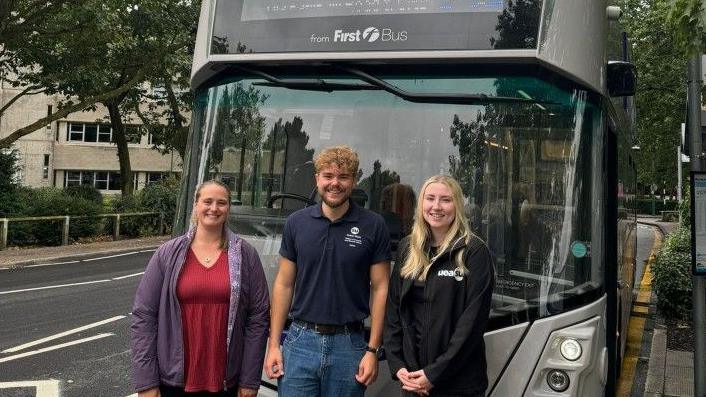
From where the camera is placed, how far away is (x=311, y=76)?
3713 millimetres

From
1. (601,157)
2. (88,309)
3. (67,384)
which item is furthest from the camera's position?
(88,309)

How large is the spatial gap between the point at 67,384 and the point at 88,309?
414 centimetres

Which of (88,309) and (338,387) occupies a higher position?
(338,387)

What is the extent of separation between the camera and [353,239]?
2941 mm

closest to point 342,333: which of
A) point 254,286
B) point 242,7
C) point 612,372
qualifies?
point 254,286

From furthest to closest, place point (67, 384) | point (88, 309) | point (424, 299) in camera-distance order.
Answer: point (88, 309) → point (67, 384) → point (424, 299)

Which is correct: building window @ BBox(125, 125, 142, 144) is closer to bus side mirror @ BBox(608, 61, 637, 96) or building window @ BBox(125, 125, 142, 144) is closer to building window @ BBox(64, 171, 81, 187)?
building window @ BBox(64, 171, 81, 187)

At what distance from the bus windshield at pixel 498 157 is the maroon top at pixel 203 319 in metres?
0.72

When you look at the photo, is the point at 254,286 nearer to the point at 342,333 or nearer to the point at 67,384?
the point at 342,333

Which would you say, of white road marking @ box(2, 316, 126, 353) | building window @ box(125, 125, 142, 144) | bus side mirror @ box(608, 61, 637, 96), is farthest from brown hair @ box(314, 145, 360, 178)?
building window @ box(125, 125, 142, 144)

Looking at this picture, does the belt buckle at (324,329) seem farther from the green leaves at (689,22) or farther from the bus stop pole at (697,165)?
the bus stop pole at (697,165)

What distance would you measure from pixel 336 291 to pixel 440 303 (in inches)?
18.5

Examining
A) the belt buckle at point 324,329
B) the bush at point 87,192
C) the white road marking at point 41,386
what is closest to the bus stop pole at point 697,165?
the belt buckle at point 324,329

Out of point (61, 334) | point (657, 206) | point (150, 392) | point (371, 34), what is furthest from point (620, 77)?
point (657, 206)
